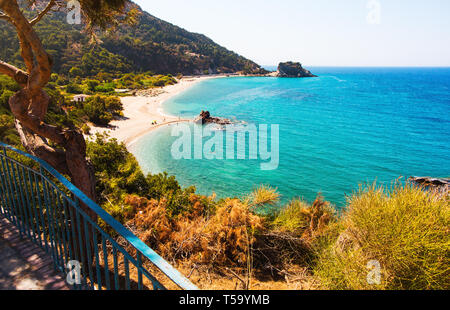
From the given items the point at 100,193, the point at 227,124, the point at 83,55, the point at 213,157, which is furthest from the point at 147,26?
the point at 100,193

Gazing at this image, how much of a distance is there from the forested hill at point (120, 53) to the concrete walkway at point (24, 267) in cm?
2586

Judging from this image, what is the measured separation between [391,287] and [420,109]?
67968 millimetres

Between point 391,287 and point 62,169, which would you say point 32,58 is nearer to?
point 62,169

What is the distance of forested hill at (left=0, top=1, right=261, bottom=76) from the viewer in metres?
66.7

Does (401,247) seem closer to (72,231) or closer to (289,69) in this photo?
(72,231)

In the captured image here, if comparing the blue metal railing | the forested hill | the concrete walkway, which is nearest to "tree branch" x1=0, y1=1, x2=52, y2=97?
the blue metal railing

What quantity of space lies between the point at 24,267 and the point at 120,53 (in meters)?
108

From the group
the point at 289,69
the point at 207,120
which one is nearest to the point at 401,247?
the point at 207,120

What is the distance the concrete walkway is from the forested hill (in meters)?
25.9

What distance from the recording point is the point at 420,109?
57.4m

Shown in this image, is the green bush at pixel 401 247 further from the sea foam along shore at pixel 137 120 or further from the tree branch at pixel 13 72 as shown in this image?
the sea foam along shore at pixel 137 120

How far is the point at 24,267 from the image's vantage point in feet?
9.91

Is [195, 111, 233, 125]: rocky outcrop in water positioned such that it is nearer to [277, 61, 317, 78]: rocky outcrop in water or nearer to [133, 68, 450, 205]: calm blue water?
[133, 68, 450, 205]: calm blue water
